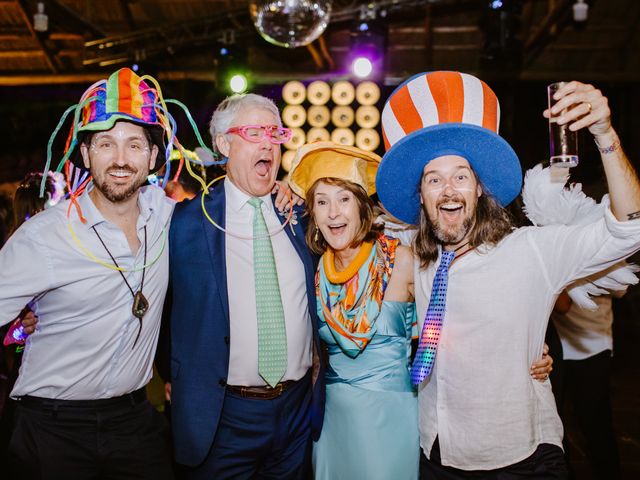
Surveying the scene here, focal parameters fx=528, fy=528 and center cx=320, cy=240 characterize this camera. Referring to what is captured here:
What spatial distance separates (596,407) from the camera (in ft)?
9.62

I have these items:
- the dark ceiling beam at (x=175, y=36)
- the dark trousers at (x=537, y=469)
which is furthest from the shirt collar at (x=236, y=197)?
the dark ceiling beam at (x=175, y=36)

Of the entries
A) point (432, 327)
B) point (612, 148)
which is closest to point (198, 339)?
point (432, 327)

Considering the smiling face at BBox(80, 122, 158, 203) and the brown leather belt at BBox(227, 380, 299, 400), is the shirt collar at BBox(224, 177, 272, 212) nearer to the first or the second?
the smiling face at BBox(80, 122, 158, 203)

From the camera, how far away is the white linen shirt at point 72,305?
1.81 meters

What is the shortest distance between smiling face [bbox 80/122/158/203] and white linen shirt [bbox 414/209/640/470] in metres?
1.24

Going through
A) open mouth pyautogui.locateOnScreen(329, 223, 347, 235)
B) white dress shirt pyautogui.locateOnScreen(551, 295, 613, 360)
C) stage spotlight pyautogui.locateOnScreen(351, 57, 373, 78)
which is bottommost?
white dress shirt pyautogui.locateOnScreen(551, 295, 613, 360)

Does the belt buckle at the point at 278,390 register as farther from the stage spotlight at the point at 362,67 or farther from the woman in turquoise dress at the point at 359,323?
the stage spotlight at the point at 362,67

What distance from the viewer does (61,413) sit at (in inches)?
72.7

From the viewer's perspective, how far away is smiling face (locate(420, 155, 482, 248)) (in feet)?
5.89

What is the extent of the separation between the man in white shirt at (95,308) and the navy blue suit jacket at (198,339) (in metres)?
0.09

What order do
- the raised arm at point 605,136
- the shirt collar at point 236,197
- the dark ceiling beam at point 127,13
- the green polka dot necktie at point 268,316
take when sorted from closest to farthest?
the raised arm at point 605,136 < the green polka dot necktie at point 268,316 < the shirt collar at point 236,197 < the dark ceiling beam at point 127,13

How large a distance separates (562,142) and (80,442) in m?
1.86

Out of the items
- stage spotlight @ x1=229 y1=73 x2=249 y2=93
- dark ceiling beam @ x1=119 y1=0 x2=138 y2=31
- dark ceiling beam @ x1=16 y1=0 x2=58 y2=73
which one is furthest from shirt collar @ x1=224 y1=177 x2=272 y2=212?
dark ceiling beam @ x1=119 y1=0 x2=138 y2=31

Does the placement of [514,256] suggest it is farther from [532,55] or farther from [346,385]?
[532,55]
